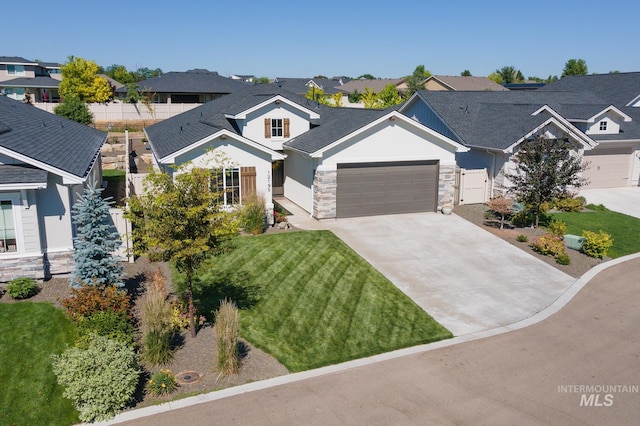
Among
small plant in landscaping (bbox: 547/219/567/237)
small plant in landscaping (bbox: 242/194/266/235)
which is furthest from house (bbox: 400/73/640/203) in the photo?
small plant in landscaping (bbox: 242/194/266/235)

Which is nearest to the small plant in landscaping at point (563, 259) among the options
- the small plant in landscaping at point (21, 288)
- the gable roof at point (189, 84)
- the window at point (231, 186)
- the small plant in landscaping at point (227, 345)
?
the window at point (231, 186)

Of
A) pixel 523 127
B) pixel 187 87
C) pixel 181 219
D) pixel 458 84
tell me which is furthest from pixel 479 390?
pixel 458 84

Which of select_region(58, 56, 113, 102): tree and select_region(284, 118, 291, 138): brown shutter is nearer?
select_region(284, 118, 291, 138): brown shutter

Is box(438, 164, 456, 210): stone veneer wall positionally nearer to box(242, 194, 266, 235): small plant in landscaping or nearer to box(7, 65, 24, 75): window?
box(242, 194, 266, 235): small plant in landscaping

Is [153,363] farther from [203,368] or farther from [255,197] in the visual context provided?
[255,197]

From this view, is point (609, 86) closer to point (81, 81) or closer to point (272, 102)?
point (272, 102)

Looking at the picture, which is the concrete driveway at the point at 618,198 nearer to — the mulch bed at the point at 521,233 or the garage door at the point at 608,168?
the garage door at the point at 608,168

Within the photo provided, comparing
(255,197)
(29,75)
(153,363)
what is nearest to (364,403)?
(153,363)
